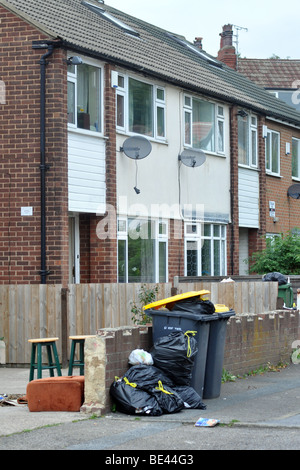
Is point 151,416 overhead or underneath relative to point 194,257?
underneath

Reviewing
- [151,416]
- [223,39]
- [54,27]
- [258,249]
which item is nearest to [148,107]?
[54,27]

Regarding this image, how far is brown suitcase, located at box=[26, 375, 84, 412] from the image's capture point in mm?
10172

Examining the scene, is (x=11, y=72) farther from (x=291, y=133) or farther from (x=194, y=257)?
(x=291, y=133)

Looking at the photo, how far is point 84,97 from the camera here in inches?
720

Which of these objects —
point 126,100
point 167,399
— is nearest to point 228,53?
point 126,100

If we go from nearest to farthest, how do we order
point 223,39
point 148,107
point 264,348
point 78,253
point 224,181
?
point 264,348 → point 78,253 → point 148,107 → point 224,181 → point 223,39

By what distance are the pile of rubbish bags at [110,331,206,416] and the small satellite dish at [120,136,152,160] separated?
8.73 m

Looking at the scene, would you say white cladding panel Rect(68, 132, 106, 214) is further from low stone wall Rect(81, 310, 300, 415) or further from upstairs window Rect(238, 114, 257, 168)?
upstairs window Rect(238, 114, 257, 168)

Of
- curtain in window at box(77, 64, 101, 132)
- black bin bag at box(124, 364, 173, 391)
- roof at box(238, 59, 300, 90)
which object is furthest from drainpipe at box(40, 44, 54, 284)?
roof at box(238, 59, 300, 90)

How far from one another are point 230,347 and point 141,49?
10452 mm

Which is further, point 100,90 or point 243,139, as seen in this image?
point 243,139

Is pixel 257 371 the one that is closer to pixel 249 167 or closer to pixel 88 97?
pixel 88 97

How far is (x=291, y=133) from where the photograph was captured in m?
29.0
